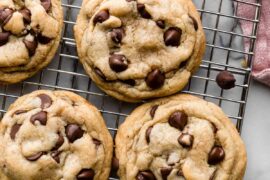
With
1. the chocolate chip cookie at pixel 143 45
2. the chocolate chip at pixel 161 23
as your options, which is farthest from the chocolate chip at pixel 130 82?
the chocolate chip at pixel 161 23

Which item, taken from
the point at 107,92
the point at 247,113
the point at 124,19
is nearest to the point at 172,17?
the point at 124,19

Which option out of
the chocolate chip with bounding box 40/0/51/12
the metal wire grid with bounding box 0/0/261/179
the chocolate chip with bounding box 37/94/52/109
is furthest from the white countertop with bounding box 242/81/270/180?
the chocolate chip with bounding box 40/0/51/12

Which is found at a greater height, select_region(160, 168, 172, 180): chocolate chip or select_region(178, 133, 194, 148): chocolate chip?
select_region(178, 133, 194, 148): chocolate chip

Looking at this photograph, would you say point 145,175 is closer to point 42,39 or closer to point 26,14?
point 42,39

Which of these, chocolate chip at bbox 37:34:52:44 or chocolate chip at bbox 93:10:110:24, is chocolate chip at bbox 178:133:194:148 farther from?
chocolate chip at bbox 37:34:52:44

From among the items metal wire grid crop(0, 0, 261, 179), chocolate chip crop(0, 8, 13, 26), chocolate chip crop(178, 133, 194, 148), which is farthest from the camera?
metal wire grid crop(0, 0, 261, 179)

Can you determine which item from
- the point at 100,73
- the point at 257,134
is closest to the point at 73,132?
the point at 100,73
